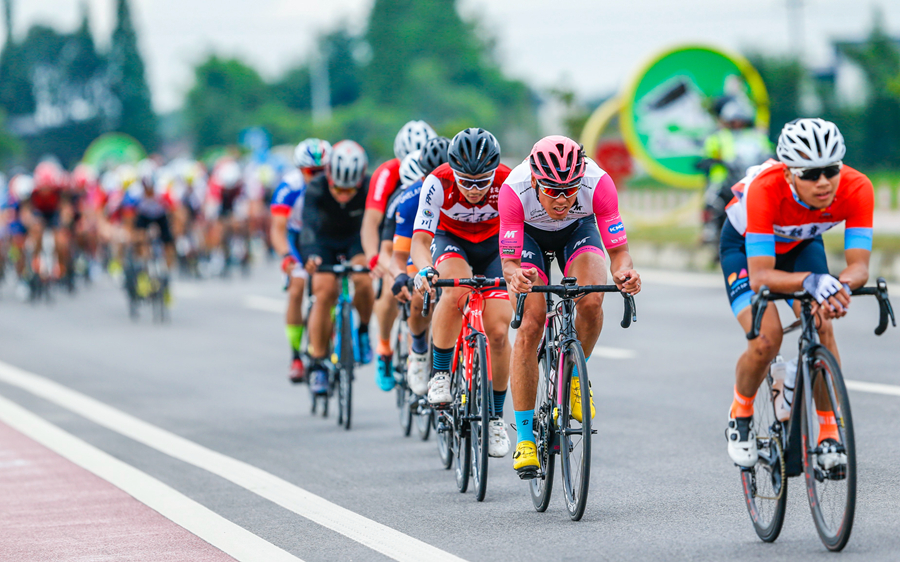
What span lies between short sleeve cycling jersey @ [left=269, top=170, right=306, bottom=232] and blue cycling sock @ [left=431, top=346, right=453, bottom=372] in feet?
12.1

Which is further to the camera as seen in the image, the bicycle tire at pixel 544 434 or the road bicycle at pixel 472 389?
the road bicycle at pixel 472 389

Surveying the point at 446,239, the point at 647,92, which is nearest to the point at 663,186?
the point at 647,92

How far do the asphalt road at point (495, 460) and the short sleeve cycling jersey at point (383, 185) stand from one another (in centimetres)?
166

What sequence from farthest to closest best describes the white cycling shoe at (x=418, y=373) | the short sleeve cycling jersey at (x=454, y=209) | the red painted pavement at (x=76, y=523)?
the white cycling shoe at (x=418, y=373) < the short sleeve cycling jersey at (x=454, y=209) < the red painted pavement at (x=76, y=523)

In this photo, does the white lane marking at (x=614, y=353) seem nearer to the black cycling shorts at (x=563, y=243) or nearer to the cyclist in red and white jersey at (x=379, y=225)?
the cyclist in red and white jersey at (x=379, y=225)

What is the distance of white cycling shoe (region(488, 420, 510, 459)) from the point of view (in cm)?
704

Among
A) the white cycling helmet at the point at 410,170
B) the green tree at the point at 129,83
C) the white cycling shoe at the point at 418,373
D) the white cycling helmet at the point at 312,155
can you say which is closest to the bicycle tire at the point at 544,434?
the white cycling shoe at the point at 418,373

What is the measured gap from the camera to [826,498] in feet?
17.7

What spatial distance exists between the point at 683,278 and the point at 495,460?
484 inches

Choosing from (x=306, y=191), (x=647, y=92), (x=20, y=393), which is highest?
(x=647, y=92)

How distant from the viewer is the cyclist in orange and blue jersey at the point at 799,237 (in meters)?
5.38

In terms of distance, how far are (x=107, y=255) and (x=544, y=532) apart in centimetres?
2442

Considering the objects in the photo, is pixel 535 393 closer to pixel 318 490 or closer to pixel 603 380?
pixel 318 490

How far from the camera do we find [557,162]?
6.22 metres
